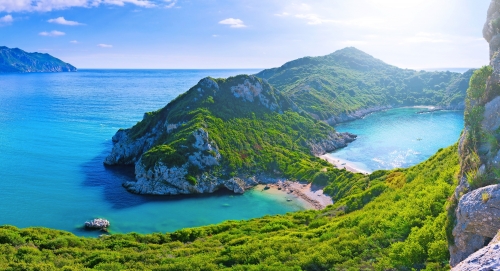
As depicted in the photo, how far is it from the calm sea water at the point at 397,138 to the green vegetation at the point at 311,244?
55359mm

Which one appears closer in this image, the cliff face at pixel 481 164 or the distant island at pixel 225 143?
the cliff face at pixel 481 164

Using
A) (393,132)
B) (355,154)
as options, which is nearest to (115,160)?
(355,154)

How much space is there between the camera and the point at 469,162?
21.7 meters

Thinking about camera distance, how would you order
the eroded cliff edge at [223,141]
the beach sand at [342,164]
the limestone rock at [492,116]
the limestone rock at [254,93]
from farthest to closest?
the limestone rock at [254,93]
the beach sand at [342,164]
the eroded cliff edge at [223,141]
the limestone rock at [492,116]

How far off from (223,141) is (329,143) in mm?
43780

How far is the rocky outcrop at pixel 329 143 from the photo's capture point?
360 feet

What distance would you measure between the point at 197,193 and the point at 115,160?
33693 mm

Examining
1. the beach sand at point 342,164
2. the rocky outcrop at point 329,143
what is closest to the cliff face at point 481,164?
the beach sand at point 342,164

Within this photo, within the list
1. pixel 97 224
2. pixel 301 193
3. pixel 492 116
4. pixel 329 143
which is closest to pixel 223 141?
pixel 301 193

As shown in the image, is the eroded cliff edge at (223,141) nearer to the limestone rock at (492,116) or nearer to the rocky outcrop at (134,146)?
the rocky outcrop at (134,146)

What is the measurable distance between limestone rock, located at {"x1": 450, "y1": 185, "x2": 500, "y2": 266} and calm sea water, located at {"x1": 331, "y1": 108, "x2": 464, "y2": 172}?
77.7 metres

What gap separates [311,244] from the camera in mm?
34500

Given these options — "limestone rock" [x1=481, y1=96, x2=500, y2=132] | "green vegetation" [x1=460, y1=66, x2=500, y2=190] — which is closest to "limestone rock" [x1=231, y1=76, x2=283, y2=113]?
"green vegetation" [x1=460, y1=66, x2=500, y2=190]

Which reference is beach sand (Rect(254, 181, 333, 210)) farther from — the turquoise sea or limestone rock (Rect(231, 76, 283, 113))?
limestone rock (Rect(231, 76, 283, 113))
